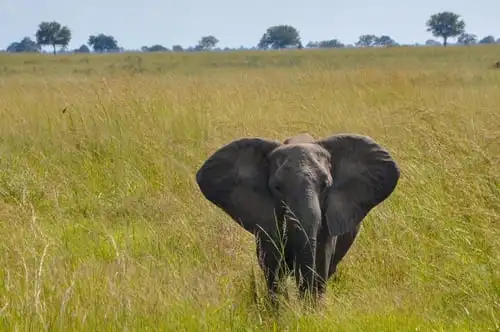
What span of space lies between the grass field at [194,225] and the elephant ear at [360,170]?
0.62 metres

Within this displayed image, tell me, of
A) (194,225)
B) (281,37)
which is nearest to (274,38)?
(281,37)

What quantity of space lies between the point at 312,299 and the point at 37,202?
3871 mm

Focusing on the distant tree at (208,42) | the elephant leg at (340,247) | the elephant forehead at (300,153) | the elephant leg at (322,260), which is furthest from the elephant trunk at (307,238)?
the distant tree at (208,42)

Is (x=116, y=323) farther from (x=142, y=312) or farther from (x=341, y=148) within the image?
(x=341, y=148)

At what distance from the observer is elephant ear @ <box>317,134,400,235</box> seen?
4.81 metres

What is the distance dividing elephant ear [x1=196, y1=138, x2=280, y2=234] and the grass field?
0.42m

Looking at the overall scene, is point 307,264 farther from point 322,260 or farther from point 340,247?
point 340,247

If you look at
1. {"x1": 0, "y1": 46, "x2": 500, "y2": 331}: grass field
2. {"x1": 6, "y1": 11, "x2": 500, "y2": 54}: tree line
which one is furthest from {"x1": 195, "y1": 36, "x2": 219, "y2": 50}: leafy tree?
{"x1": 0, "y1": 46, "x2": 500, "y2": 331}: grass field

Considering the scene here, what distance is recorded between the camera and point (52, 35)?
85375 millimetres

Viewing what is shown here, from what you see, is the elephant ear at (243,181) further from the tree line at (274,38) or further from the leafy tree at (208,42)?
the leafy tree at (208,42)

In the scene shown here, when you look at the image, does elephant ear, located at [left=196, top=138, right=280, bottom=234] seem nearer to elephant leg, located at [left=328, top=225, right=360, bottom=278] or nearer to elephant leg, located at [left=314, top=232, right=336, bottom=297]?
elephant leg, located at [left=314, top=232, right=336, bottom=297]

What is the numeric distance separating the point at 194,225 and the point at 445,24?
276 ft

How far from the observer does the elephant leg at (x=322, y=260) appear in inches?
181

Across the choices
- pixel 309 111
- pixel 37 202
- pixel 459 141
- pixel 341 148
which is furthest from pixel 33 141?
pixel 341 148
